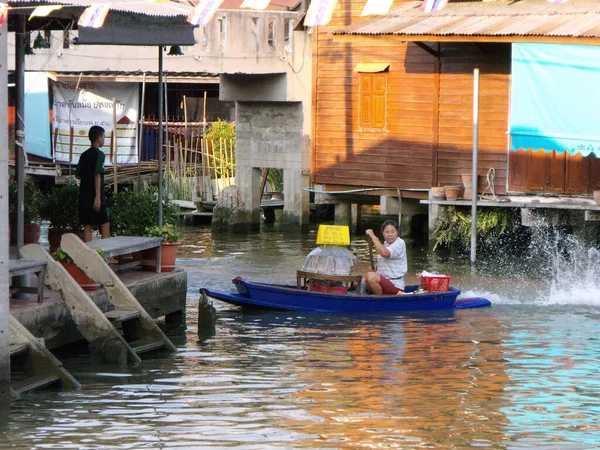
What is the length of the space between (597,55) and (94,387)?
37.1 feet

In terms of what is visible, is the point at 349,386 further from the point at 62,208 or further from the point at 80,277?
the point at 62,208

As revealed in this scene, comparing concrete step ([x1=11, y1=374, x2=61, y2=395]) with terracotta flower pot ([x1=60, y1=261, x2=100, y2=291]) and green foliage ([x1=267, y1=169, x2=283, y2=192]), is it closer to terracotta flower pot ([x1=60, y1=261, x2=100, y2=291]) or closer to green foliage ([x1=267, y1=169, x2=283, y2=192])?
terracotta flower pot ([x1=60, y1=261, x2=100, y2=291])

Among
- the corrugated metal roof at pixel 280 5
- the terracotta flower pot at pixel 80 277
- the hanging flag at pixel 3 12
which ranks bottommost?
the terracotta flower pot at pixel 80 277

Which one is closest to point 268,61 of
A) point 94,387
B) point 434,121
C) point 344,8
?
point 344,8

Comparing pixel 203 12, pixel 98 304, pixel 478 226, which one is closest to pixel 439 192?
pixel 478 226

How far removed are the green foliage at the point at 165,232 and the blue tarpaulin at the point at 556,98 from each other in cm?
779

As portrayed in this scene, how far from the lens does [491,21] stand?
22.5 metres

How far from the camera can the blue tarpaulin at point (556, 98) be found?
20031 millimetres

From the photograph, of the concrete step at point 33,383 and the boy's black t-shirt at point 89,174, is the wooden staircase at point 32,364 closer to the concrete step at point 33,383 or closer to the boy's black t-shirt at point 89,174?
the concrete step at point 33,383

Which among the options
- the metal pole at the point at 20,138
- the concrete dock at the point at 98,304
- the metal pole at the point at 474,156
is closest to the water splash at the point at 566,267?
the metal pole at the point at 474,156

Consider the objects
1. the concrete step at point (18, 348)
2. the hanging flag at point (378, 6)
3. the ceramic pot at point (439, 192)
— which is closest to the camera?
the concrete step at point (18, 348)

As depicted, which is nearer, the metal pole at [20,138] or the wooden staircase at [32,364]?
the wooden staircase at [32,364]

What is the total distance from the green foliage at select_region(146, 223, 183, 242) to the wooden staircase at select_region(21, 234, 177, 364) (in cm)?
162

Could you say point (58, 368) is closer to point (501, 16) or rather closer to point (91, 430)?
point (91, 430)
